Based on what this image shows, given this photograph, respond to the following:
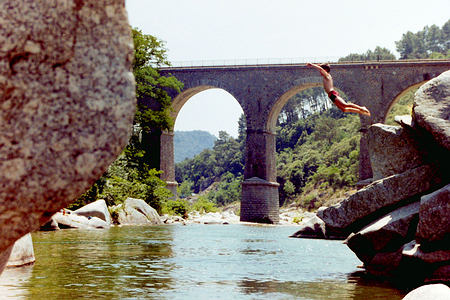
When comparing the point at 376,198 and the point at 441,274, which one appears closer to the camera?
the point at 441,274

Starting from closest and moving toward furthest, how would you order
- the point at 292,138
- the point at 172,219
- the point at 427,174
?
the point at 427,174 < the point at 172,219 < the point at 292,138

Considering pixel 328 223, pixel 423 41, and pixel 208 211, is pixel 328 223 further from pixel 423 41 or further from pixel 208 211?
pixel 423 41

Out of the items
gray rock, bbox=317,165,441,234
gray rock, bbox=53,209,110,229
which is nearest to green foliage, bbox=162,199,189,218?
gray rock, bbox=53,209,110,229

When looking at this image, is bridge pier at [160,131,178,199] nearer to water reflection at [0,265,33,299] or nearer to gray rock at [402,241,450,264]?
water reflection at [0,265,33,299]

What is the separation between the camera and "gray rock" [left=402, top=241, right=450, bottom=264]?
7.11 metres

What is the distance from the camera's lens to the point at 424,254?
729 centimetres

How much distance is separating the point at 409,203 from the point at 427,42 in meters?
84.0

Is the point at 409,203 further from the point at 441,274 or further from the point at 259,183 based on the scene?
the point at 259,183

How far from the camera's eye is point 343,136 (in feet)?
222

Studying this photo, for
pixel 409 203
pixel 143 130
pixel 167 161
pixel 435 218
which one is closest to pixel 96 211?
pixel 143 130

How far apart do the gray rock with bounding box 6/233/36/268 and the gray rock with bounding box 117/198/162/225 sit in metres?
14.3

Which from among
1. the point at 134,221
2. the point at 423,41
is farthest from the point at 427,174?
the point at 423,41

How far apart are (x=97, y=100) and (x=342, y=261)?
1014 centimetres

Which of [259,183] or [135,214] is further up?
[259,183]
